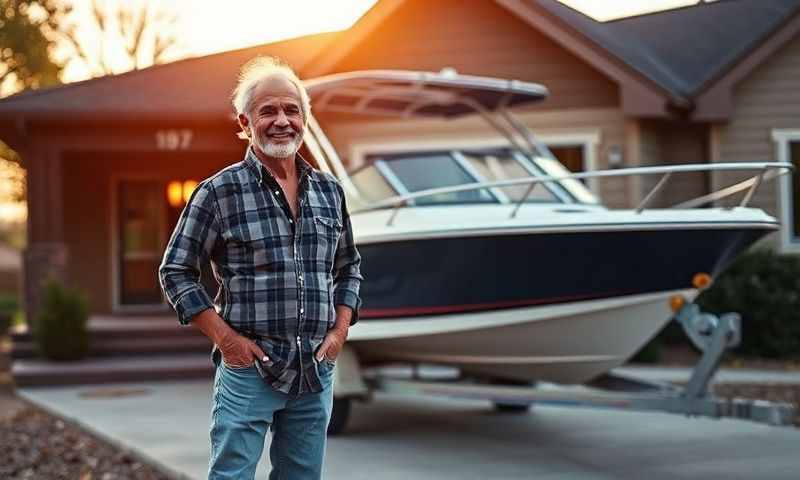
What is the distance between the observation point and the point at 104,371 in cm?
1219

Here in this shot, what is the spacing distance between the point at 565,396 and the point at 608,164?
22.5 ft

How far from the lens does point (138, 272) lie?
17.1m

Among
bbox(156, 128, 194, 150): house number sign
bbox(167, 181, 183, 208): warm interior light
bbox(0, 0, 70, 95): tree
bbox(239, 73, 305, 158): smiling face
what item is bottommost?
bbox(239, 73, 305, 158): smiling face

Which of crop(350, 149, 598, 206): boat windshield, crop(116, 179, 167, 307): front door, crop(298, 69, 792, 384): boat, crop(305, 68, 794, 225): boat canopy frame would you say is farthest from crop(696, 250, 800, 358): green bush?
crop(116, 179, 167, 307): front door

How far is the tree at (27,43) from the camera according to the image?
73.5 ft

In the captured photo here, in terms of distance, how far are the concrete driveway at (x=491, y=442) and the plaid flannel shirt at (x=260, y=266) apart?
3123 millimetres

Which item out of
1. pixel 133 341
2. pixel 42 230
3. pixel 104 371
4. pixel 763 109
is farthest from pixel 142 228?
pixel 763 109

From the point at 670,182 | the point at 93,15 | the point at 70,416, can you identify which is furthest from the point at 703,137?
the point at 93,15

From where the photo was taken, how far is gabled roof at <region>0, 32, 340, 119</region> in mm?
14148

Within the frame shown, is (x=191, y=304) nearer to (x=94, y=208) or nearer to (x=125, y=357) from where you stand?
(x=125, y=357)

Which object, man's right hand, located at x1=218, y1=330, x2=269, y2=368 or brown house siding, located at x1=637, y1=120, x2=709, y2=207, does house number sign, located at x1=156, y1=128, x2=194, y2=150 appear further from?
man's right hand, located at x1=218, y1=330, x2=269, y2=368

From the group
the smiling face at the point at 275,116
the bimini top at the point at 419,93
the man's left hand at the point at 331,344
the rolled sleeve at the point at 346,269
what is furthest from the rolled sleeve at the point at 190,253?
the bimini top at the point at 419,93

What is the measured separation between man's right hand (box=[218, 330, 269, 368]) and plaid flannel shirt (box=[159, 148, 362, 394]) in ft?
0.12

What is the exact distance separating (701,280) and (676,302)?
19 centimetres
